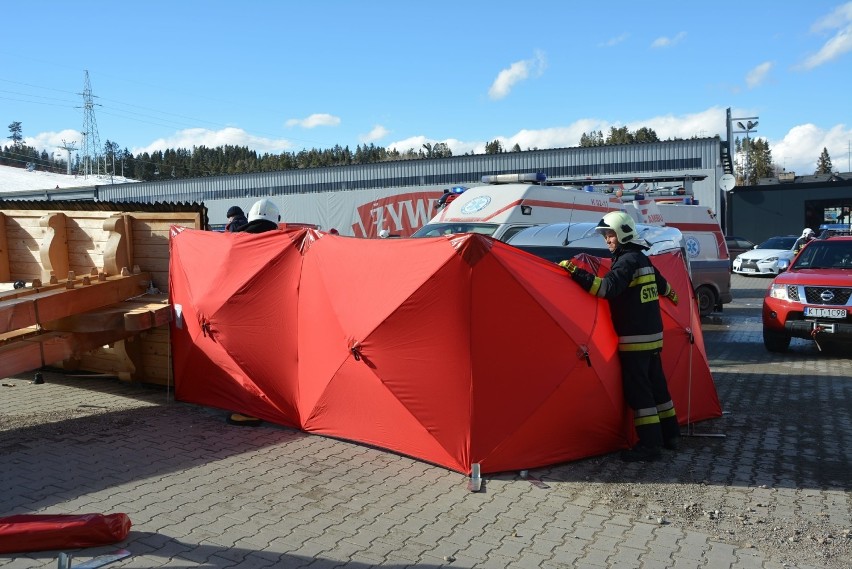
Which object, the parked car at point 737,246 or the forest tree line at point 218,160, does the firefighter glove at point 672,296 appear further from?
the forest tree line at point 218,160

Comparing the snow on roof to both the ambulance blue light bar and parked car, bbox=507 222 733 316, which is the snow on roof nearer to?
the ambulance blue light bar

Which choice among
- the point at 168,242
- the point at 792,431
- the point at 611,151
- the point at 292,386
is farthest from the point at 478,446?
the point at 611,151

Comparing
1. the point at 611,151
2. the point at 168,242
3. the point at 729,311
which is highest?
the point at 611,151

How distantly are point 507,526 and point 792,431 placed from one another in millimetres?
3714

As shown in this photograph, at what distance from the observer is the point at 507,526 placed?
4.70m

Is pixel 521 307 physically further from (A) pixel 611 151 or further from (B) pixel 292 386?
(A) pixel 611 151

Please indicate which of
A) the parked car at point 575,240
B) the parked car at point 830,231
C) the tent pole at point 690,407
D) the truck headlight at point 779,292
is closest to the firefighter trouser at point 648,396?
the tent pole at point 690,407

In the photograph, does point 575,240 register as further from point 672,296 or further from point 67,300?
point 67,300

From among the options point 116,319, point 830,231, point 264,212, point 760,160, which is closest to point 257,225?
point 264,212

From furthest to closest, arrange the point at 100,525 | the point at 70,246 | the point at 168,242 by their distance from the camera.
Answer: the point at 70,246, the point at 168,242, the point at 100,525

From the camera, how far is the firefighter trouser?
5.94m

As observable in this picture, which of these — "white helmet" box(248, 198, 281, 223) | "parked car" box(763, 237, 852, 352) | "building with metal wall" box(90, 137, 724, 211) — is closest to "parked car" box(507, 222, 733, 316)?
"parked car" box(763, 237, 852, 352)

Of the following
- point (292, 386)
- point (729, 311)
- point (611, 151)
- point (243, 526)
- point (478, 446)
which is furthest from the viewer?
point (611, 151)

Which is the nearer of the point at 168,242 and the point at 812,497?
the point at 812,497
